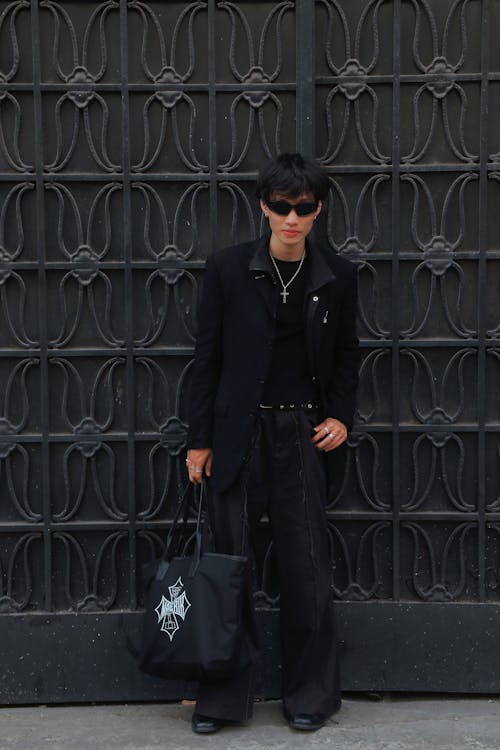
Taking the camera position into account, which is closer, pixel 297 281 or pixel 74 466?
pixel 297 281

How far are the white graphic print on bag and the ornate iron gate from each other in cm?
61

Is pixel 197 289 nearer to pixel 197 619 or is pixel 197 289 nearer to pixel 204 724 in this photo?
pixel 197 619

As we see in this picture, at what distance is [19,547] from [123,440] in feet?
2.08

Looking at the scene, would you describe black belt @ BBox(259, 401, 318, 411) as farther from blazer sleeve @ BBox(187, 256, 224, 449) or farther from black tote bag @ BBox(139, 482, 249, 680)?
black tote bag @ BBox(139, 482, 249, 680)

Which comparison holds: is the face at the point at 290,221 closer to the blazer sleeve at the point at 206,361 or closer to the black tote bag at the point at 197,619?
the blazer sleeve at the point at 206,361

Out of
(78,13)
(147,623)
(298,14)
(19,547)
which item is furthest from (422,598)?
(78,13)

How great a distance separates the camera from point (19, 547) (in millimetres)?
5191

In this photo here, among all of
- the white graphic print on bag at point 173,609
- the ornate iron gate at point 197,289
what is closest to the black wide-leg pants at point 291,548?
the white graphic print on bag at point 173,609

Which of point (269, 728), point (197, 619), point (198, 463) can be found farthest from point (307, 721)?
point (198, 463)

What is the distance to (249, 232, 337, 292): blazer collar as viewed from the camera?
453 centimetres

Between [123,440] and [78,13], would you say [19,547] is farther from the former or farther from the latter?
[78,13]

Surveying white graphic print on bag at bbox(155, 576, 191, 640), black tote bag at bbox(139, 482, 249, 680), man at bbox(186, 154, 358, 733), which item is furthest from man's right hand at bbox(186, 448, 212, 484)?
white graphic print on bag at bbox(155, 576, 191, 640)

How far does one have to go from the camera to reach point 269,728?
→ 4887 millimetres

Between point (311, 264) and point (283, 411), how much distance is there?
56cm
